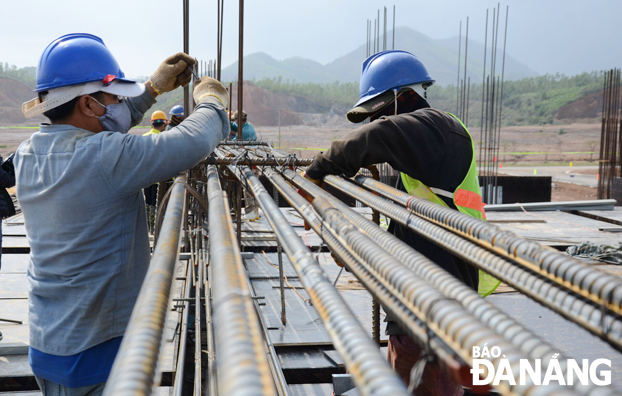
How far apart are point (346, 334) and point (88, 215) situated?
1.32 m

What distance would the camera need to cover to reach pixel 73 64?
179 cm

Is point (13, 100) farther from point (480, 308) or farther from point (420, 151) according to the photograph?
point (480, 308)

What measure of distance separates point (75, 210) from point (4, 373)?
215 cm

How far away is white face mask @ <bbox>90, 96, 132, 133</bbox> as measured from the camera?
188 cm

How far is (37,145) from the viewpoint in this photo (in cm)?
176

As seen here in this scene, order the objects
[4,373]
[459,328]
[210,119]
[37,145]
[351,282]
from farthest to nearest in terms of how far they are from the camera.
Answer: [351,282], [4,373], [210,119], [37,145], [459,328]

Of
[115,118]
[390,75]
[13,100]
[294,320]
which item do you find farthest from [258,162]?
[13,100]

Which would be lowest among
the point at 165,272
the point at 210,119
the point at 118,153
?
the point at 165,272

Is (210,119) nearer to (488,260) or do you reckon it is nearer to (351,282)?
(488,260)

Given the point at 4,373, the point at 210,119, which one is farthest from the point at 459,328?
the point at 4,373

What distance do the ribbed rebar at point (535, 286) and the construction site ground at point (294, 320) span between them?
1130 millimetres

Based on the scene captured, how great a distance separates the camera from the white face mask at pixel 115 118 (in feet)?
6.16

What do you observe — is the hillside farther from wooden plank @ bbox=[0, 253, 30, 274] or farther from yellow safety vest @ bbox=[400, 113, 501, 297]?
yellow safety vest @ bbox=[400, 113, 501, 297]

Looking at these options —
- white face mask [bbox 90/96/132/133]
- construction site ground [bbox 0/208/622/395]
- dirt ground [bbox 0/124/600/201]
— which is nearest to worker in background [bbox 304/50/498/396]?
construction site ground [bbox 0/208/622/395]
